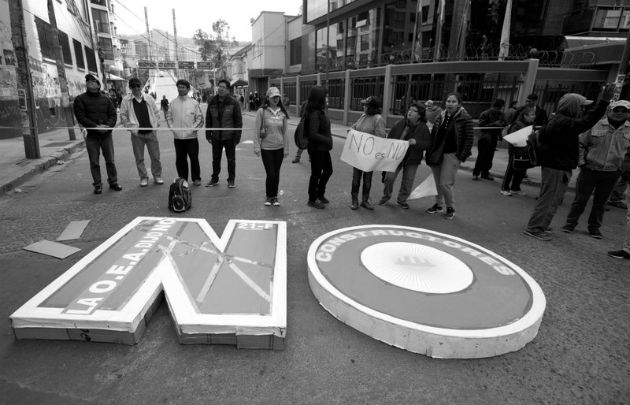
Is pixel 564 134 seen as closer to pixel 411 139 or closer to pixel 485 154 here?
pixel 411 139

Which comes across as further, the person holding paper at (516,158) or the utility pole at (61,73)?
the utility pole at (61,73)

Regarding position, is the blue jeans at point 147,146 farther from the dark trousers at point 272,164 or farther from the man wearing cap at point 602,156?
the man wearing cap at point 602,156

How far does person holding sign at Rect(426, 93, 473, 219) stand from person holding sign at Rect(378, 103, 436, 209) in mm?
182

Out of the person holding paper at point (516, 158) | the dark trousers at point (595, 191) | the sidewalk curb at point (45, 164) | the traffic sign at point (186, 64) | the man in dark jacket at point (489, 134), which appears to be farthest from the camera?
the traffic sign at point (186, 64)

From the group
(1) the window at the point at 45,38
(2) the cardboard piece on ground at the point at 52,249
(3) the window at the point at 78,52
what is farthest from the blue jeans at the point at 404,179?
(3) the window at the point at 78,52

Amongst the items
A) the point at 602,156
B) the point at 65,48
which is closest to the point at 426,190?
the point at 602,156

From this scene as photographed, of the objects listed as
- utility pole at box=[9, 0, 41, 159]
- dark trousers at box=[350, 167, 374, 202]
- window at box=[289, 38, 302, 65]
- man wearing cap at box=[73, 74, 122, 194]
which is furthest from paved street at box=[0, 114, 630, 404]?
window at box=[289, 38, 302, 65]

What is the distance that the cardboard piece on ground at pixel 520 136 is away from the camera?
7035 millimetres

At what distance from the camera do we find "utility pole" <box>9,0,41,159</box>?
871cm

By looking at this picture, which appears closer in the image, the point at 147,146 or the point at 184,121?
the point at 184,121

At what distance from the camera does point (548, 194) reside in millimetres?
5051

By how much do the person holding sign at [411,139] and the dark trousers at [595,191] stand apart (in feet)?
7.47

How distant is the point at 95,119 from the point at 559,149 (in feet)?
24.5

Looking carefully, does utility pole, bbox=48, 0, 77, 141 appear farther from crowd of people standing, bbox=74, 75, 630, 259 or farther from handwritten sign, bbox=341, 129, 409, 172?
handwritten sign, bbox=341, 129, 409, 172
